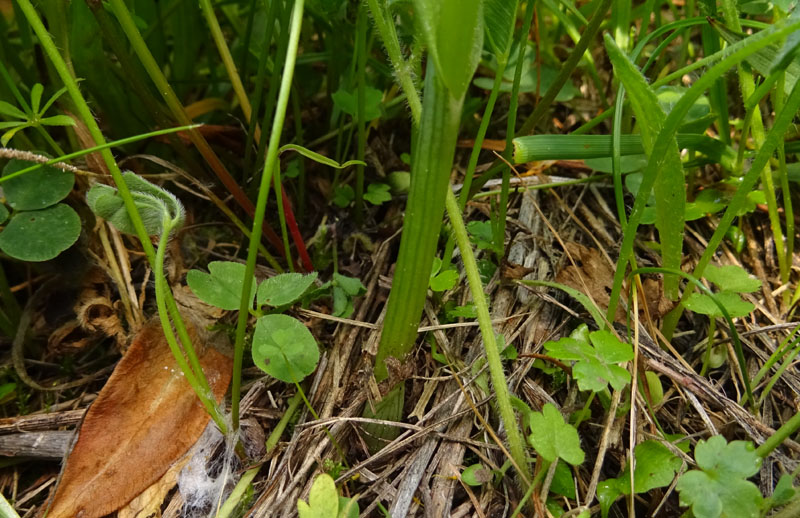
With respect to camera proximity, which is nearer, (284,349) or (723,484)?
Answer: (723,484)

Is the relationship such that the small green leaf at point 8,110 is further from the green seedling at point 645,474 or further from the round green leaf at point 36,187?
the green seedling at point 645,474

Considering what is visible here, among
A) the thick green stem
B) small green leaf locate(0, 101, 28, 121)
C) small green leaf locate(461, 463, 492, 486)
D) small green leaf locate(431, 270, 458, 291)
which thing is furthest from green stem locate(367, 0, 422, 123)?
small green leaf locate(0, 101, 28, 121)

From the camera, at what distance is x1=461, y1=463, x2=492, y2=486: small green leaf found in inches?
36.5

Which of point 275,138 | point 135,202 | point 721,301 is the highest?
point 275,138

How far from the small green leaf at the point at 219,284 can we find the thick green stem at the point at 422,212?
28 cm

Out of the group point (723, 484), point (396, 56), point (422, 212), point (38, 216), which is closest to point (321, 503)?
point (422, 212)

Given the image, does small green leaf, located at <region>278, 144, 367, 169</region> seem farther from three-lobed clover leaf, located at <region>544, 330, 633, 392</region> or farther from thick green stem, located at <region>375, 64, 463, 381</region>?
three-lobed clover leaf, located at <region>544, 330, 633, 392</region>

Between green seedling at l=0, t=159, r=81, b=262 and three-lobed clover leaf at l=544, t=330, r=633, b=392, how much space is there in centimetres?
97

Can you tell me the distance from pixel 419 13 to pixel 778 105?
2.79 ft

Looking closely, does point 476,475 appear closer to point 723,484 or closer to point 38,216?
point 723,484

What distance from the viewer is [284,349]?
1.03 m

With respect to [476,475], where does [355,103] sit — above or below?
above

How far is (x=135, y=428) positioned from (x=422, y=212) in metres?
0.70

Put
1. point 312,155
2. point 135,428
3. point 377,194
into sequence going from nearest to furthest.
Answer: point 312,155 < point 135,428 < point 377,194
